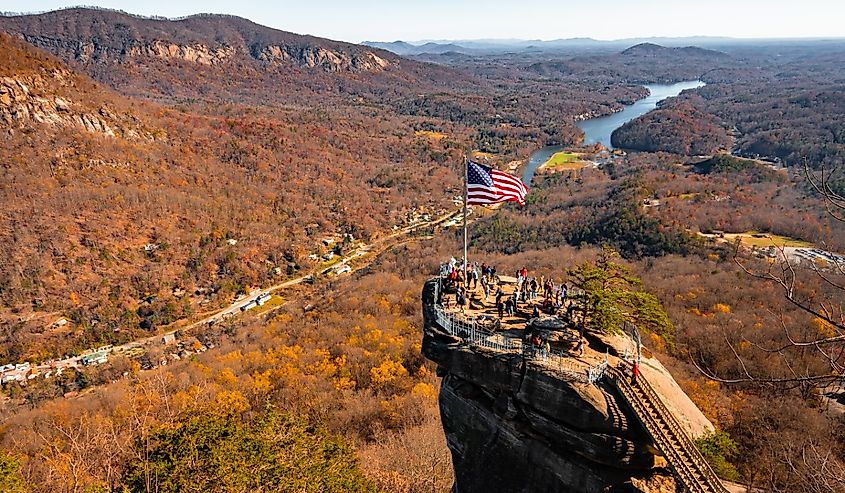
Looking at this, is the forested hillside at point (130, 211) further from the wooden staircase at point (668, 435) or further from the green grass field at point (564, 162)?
the wooden staircase at point (668, 435)

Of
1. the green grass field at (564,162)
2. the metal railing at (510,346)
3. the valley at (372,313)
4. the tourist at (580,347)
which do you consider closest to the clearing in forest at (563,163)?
the green grass field at (564,162)

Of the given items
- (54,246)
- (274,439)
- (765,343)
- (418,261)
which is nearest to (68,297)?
(54,246)

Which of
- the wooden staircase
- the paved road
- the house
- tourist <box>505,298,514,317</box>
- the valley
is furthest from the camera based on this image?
the house

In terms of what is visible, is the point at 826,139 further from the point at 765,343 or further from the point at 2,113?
the point at 2,113

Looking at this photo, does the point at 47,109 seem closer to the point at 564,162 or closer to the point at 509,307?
the point at 509,307

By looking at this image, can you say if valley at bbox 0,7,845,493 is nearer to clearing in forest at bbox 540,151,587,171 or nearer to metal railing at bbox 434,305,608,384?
metal railing at bbox 434,305,608,384

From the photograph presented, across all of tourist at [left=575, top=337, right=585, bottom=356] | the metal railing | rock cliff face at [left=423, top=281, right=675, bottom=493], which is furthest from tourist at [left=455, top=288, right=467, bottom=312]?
tourist at [left=575, top=337, right=585, bottom=356]

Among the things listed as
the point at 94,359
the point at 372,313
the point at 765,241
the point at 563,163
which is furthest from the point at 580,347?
the point at 563,163
